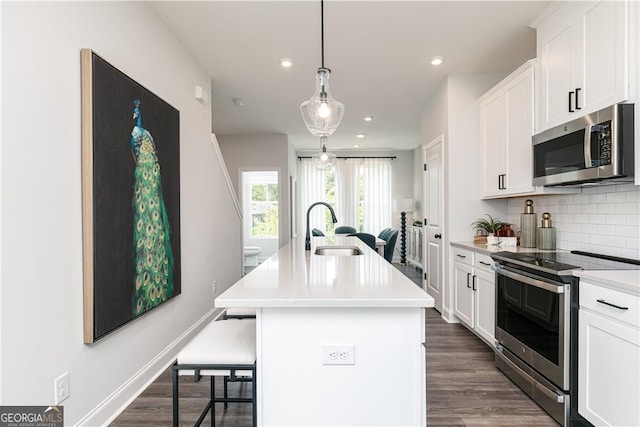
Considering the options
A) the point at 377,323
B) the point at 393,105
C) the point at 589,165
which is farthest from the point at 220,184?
the point at 589,165

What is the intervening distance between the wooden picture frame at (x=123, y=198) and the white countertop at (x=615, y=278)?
8.27ft

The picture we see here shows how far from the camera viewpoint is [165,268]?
2.54 m

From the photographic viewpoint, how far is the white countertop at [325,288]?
4.14 feet

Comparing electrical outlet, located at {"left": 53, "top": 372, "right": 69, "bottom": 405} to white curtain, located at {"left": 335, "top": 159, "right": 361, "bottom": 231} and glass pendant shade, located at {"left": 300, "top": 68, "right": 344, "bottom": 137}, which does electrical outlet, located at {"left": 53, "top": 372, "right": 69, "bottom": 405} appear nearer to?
glass pendant shade, located at {"left": 300, "top": 68, "right": 344, "bottom": 137}

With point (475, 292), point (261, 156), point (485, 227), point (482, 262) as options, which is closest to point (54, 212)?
point (482, 262)

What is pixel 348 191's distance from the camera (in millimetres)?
8219

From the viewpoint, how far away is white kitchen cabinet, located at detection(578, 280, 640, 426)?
1488 millimetres

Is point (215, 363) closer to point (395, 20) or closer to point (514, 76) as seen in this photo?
point (395, 20)

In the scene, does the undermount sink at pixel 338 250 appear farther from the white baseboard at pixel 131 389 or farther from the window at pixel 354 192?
the window at pixel 354 192

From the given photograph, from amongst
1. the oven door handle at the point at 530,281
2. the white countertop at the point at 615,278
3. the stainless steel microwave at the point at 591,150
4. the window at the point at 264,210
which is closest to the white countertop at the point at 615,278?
the white countertop at the point at 615,278

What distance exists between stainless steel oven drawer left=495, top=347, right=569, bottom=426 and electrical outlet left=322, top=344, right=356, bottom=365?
4.43 ft

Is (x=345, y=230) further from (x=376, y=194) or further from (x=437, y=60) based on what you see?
(x=437, y=60)

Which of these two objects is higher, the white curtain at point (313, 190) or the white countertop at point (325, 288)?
the white curtain at point (313, 190)

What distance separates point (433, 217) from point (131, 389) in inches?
139
